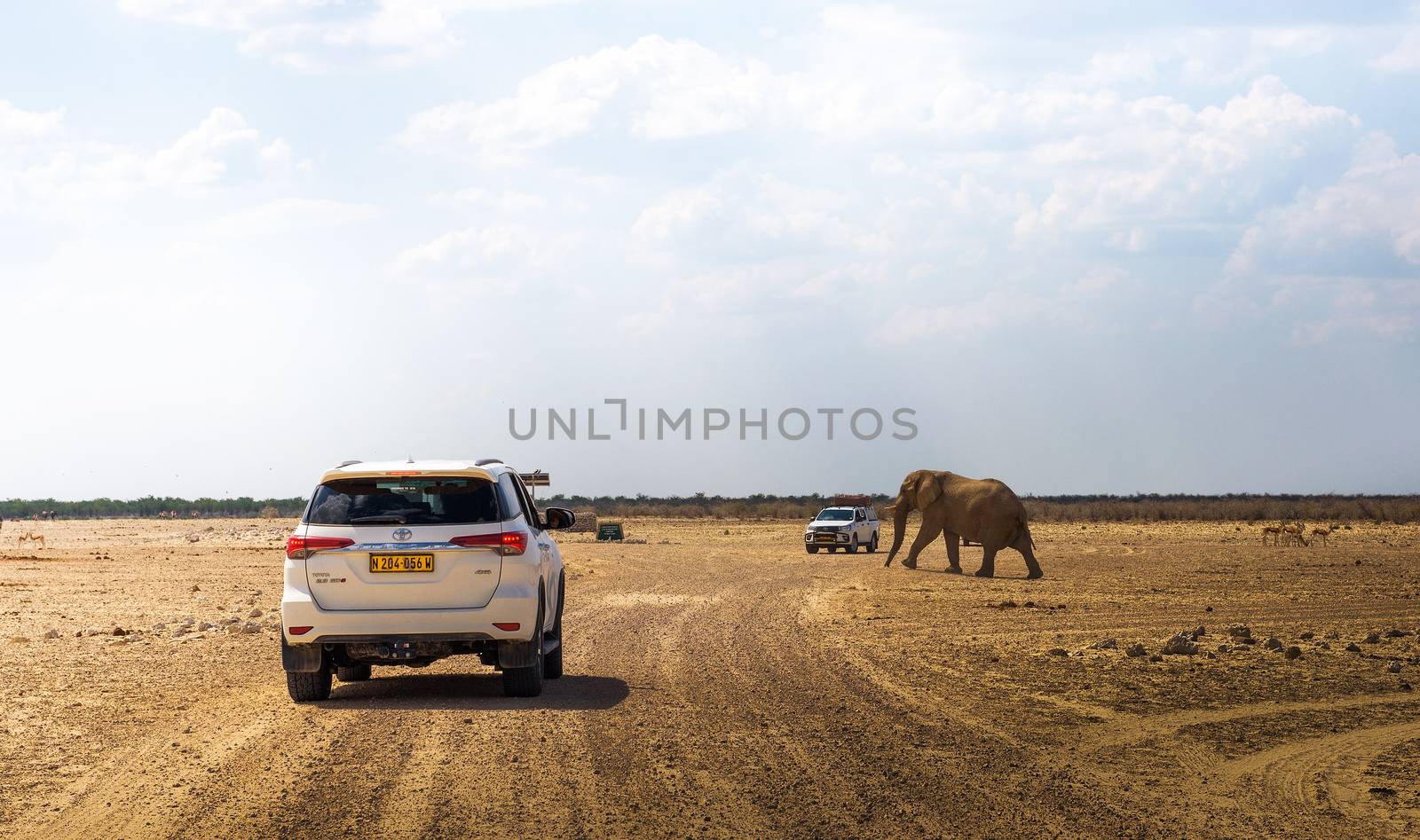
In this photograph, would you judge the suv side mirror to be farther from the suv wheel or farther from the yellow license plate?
the yellow license plate

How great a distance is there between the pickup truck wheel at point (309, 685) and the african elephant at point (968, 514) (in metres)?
23.3

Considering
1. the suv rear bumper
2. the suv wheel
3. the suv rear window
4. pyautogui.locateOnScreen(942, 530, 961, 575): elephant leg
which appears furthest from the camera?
pyautogui.locateOnScreen(942, 530, 961, 575): elephant leg

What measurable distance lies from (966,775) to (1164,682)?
5905mm

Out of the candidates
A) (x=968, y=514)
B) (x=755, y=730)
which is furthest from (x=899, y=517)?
(x=755, y=730)

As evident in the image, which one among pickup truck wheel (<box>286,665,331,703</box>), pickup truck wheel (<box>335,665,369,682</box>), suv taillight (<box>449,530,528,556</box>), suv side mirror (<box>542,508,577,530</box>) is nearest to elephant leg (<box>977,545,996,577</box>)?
suv side mirror (<box>542,508,577,530</box>)

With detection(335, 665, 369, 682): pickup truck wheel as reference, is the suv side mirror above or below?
above

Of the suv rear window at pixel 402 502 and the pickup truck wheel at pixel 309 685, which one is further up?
the suv rear window at pixel 402 502

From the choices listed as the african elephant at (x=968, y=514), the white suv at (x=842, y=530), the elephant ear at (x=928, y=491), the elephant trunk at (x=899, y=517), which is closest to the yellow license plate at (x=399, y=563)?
the african elephant at (x=968, y=514)

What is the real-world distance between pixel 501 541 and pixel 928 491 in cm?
2517

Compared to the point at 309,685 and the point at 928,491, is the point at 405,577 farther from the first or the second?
the point at 928,491

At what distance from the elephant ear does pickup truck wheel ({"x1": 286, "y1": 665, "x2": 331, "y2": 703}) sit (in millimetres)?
25235

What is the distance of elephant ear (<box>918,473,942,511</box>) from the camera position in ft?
120

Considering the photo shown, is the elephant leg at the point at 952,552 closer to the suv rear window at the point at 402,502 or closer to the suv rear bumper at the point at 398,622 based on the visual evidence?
the suv rear window at the point at 402,502

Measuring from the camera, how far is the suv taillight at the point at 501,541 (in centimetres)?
1259
